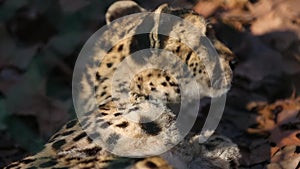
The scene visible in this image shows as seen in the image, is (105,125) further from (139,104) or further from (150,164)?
(150,164)

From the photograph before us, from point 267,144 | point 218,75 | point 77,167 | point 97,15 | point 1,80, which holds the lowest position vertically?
point 267,144

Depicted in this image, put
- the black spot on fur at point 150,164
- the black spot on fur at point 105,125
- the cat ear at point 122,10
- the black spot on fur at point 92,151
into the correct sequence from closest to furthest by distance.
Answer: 1. the black spot on fur at point 150,164
2. the black spot on fur at point 92,151
3. the black spot on fur at point 105,125
4. the cat ear at point 122,10

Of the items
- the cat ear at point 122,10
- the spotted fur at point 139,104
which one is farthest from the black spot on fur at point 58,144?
the cat ear at point 122,10

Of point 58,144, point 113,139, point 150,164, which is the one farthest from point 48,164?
point 150,164

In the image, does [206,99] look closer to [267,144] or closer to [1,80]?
[267,144]

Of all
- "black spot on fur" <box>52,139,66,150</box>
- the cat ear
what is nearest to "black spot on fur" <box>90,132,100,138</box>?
"black spot on fur" <box>52,139,66,150</box>

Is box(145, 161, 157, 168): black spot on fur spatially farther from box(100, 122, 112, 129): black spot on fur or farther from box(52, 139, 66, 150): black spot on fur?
box(52, 139, 66, 150): black spot on fur

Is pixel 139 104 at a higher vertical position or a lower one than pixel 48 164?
higher

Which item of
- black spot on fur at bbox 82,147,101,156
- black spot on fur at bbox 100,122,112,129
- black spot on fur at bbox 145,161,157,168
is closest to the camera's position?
black spot on fur at bbox 145,161,157,168

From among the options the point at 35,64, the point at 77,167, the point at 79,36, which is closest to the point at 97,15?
the point at 79,36

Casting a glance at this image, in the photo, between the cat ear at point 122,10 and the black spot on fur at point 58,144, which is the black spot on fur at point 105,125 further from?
the cat ear at point 122,10

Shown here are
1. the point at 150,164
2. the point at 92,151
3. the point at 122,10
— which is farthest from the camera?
the point at 122,10
